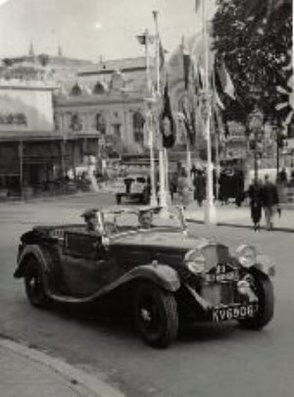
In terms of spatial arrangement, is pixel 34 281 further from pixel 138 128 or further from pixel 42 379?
pixel 138 128

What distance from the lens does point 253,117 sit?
50938 millimetres

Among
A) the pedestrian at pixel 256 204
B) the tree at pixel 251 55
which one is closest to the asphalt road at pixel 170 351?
the pedestrian at pixel 256 204

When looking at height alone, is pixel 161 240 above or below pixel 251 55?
below

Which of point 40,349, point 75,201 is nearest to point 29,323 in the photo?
point 40,349

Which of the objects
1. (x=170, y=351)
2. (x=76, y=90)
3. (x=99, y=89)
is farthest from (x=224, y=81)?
(x=99, y=89)

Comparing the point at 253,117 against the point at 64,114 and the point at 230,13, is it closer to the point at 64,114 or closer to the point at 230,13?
the point at 230,13

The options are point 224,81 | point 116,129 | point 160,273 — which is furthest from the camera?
point 116,129

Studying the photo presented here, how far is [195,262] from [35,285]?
3439 mm

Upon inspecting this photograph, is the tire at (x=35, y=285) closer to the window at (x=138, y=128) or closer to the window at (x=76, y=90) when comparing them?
the window at (x=138, y=128)

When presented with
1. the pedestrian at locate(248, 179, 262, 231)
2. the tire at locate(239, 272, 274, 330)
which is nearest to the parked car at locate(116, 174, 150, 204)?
the pedestrian at locate(248, 179, 262, 231)

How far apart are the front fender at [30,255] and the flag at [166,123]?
77.2ft

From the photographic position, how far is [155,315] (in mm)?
9922

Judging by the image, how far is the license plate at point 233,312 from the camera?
389 inches

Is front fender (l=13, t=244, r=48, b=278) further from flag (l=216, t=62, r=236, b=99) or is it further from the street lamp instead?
the street lamp
